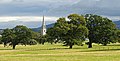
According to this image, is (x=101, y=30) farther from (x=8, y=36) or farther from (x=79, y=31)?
(x=8, y=36)

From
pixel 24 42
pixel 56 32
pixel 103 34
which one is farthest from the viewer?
pixel 24 42

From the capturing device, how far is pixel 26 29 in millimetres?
126625

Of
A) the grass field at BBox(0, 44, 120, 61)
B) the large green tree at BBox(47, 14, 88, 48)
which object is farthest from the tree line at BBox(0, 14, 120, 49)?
the grass field at BBox(0, 44, 120, 61)

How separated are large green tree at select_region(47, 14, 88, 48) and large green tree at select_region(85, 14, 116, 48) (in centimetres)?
508

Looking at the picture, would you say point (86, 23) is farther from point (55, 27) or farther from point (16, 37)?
point (16, 37)

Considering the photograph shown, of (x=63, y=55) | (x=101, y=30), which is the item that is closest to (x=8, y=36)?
(x=101, y=30)

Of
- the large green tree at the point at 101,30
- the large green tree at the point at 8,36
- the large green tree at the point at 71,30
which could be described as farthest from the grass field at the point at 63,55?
the large green tree at the point at 8,36

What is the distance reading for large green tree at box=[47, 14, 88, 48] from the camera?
104 meters

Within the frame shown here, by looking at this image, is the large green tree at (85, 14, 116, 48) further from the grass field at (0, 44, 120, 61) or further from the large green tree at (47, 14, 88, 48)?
the grass field at (0, 44, 120, 61)

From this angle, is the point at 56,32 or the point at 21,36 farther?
the point at 21,36

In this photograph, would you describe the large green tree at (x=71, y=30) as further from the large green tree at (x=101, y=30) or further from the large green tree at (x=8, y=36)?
the large green tree at (x=8, y=36)

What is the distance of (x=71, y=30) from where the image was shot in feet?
347

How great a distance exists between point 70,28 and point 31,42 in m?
30.1

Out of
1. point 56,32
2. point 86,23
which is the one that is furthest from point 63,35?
point 86,23
